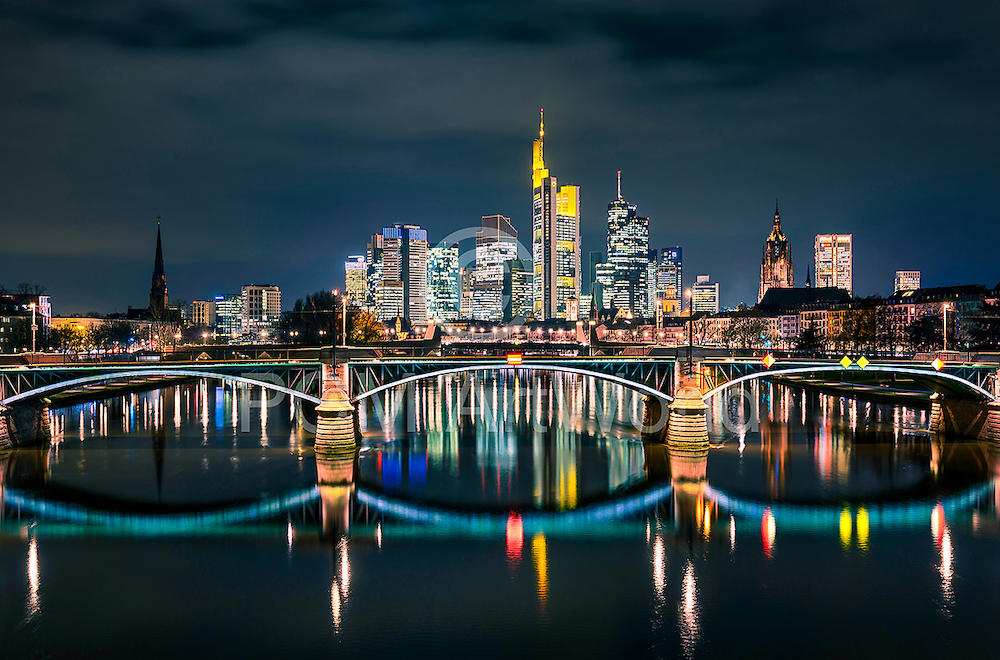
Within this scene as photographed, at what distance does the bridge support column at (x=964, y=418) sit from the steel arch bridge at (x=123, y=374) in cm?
5466

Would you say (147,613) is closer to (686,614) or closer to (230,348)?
(686,614)

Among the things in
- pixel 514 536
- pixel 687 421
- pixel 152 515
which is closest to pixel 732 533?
pixel 514 536

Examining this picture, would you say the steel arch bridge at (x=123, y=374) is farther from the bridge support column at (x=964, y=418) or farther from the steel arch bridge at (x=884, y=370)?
the bridge support column at (x=964, y=418)

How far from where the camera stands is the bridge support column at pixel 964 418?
64.3 meters

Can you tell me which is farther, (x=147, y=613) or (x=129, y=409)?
(x=129, y=409)

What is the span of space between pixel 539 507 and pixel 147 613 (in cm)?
2286

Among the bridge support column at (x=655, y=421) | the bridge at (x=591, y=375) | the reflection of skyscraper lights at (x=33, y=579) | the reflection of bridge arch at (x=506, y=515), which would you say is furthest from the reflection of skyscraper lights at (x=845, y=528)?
the reflection of skyscraper lights at (x=33, y=579)

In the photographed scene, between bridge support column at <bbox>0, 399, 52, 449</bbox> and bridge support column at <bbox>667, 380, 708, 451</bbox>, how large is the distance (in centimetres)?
5176

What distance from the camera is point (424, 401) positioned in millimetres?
104625

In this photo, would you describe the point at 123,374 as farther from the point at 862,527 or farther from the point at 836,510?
the point at 862,527

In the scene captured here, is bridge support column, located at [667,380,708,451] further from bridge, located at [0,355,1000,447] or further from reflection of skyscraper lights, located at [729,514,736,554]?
reflection of skyscraper lights, located at [729,514,736,554]

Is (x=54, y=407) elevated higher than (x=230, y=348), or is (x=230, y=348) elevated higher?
(x=230, y=348)

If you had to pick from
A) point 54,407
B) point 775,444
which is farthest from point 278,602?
point 54,407

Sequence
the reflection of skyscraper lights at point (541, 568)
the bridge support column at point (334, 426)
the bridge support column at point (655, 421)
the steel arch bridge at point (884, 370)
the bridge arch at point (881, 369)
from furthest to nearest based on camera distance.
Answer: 1. the bridge support column at point (655, 421)
2. the steel arch bridge at point (884, 370)
3. the bridge arch at point (881, 369)
4. the bridge support column at point (334, 426)
5. the reflection of skyscraper lights at point (541, 568)
